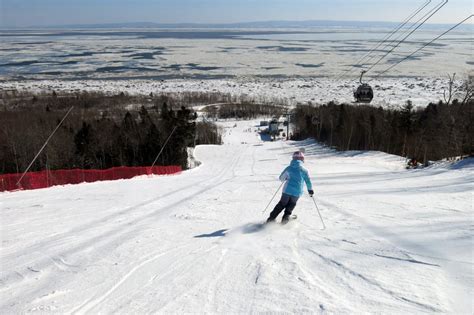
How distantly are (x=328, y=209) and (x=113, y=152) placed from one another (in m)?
50.5

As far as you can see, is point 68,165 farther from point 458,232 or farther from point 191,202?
point 458,232

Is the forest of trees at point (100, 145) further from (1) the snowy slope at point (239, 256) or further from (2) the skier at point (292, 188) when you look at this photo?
(2) the skier at point (292, 188)

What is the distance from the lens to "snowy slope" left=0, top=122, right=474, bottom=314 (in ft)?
15.0

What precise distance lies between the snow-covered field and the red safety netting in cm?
10719

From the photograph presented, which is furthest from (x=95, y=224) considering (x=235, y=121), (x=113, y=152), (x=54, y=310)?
(x=235, y=121)

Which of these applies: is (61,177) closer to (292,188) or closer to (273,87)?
(292,188)

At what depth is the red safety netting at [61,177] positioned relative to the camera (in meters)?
16.8

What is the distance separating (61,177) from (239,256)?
15.8m

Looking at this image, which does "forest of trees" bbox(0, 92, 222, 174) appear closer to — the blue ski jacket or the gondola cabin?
the gondola cabin

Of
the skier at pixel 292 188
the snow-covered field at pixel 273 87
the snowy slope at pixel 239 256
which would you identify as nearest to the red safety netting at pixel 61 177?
the snowy slope at pixel 239 256

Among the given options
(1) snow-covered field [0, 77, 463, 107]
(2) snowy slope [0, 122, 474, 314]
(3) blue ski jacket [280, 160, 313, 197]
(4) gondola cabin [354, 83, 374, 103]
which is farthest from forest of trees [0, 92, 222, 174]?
(1) snow-covered field [0, 77, 463, 107]

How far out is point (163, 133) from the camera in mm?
53750

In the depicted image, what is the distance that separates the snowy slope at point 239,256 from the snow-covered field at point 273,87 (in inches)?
4605

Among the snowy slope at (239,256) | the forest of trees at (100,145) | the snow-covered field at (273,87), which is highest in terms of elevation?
the snowy slope at (239,256)
